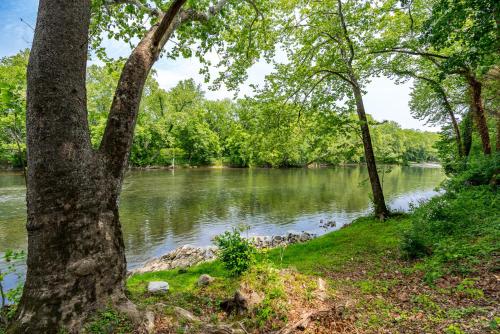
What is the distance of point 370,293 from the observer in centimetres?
473

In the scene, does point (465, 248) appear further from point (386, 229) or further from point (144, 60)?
point (144, 60)

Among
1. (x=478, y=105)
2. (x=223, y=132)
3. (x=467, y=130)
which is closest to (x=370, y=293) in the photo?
(x=223, y=132)

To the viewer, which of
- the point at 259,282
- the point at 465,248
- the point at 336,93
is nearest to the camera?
the point at 259,282

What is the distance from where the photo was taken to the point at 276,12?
34.0 feet

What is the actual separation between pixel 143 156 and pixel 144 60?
177ft

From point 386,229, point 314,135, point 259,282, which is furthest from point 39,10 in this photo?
point 386,229

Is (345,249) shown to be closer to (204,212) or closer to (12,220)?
(204,212)

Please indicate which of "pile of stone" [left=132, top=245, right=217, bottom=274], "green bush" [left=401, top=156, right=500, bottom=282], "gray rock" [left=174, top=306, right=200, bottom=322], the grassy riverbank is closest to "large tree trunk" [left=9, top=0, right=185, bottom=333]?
the grassy riverbank

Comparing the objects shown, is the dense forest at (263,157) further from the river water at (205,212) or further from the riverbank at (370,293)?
the river water at (205,212)

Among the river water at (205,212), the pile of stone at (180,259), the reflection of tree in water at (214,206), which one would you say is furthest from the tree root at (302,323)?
the reflection of tree in water at (214,206)

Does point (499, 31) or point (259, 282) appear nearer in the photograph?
point (259, 282)

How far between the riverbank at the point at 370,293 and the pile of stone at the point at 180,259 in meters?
2.37

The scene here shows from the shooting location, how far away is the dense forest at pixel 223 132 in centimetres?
1077

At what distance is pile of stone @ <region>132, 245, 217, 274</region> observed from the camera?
9.90 m
